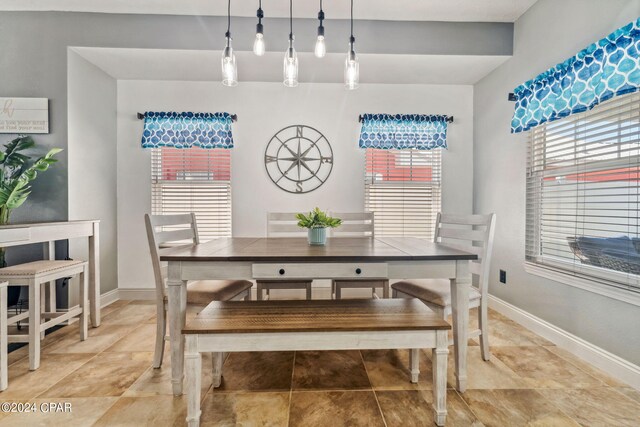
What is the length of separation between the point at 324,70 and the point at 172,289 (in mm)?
2465

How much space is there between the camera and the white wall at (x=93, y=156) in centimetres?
263

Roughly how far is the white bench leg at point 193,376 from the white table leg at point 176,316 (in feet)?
0.83

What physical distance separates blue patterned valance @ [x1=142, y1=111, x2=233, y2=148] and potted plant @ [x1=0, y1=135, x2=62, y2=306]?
894mm

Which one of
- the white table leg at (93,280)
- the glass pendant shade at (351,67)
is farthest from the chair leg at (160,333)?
the glass pendant shade at (351,67)

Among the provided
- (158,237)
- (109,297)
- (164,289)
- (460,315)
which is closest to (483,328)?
(460,315)

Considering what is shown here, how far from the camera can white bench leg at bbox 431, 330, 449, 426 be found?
1.28 metres

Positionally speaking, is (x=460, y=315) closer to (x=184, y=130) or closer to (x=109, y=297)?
(x=184, y=130)

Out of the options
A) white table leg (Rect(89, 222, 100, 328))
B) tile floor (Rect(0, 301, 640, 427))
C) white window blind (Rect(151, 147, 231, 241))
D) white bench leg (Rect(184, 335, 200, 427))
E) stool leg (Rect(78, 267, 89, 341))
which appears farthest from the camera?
white window blind (Rect(151, 147, 231, 241))

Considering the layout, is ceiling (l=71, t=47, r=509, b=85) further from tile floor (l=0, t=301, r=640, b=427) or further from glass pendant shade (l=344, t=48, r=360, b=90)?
tile floor (l=0, t=301, r=640, b=427)

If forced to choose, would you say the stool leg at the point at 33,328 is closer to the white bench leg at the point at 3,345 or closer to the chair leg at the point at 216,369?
the white bench leg at the point at 3,345

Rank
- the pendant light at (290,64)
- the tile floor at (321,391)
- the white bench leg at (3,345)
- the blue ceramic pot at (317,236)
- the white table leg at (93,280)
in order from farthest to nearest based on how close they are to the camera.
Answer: the white table leg at (93,280) → the blue ceramic pot at (317,236) → the pendant light at (290,64) → the white bench leg at (3,345) → the tile floor at (321,391)

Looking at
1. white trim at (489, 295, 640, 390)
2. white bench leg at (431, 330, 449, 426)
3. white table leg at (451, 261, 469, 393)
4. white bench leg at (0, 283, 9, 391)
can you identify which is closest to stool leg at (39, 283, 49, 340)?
white bench leg at (0, 283, 9, 391)

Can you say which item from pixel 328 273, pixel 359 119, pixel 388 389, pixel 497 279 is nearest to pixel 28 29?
pixel 359 119

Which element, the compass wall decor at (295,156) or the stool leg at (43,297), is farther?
the compass wall decor at (295,156)
